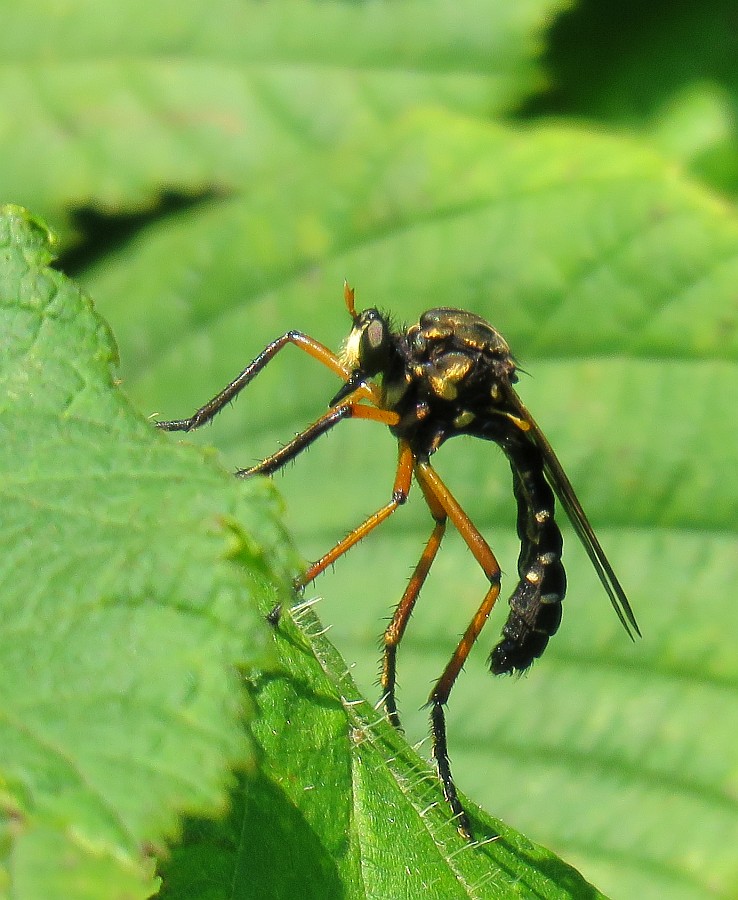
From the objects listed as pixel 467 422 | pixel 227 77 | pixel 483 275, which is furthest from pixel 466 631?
pixel 227 77

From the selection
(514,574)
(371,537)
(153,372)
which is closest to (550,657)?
(514,574)

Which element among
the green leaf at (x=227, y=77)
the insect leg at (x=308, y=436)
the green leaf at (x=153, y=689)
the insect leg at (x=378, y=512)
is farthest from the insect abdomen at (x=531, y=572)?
the green leaf at (x=227, y=77)

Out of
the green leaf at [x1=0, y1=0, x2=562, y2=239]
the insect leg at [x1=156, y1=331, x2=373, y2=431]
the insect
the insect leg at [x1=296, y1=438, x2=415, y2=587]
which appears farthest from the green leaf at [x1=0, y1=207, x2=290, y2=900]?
the green leaf at [x1=0, y1=0, x2=562, y2=239]

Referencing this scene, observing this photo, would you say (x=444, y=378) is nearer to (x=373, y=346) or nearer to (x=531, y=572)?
(x=373, y=346)

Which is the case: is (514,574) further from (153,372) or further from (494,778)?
(153,372)

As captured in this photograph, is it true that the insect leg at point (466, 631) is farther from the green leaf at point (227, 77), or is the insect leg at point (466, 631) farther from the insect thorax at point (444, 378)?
the green leaf at point (227, 77)

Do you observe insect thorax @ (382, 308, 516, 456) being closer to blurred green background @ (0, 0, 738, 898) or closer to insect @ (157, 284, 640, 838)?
insect @ (157, 284, 640, 838)
